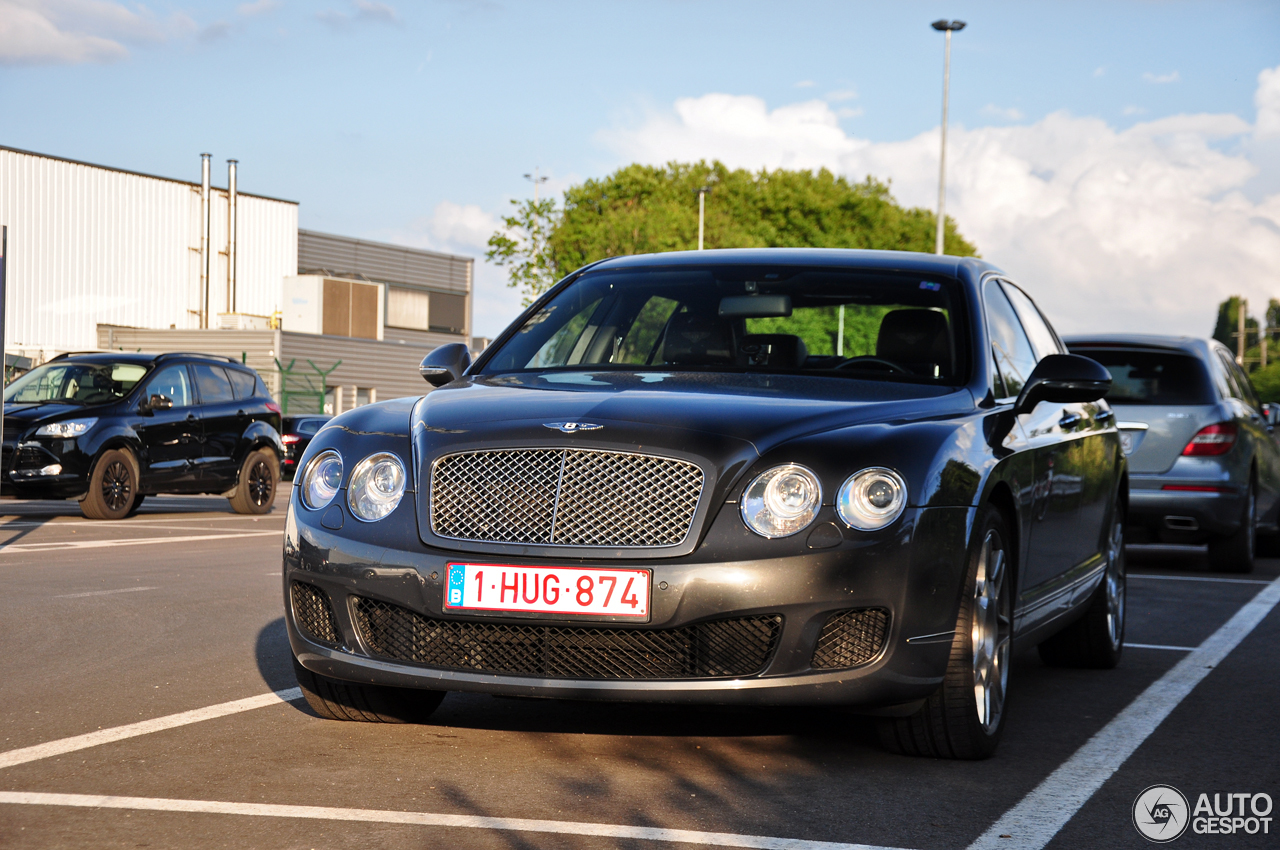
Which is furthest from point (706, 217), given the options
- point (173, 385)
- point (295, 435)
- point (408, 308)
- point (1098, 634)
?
point (1098, 634)

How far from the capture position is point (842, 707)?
4.57 metres

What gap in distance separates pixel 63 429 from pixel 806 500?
514 inches

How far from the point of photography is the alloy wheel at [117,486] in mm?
16250

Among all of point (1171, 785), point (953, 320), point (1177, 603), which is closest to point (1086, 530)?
point (953, 320)

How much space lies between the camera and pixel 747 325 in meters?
6.02

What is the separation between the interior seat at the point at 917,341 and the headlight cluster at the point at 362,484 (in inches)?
76.8

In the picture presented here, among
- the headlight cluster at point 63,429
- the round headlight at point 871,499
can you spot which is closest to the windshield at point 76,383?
→ the headlight cluster at point 63,429

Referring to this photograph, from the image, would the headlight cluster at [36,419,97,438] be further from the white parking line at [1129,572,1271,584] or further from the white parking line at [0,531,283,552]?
the white parking line at [1129,572,1271,584]

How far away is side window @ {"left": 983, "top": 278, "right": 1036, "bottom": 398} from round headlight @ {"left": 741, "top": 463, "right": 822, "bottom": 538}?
1569 millimetres

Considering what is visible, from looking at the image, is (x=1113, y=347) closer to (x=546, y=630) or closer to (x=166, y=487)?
(x=546, y=630)

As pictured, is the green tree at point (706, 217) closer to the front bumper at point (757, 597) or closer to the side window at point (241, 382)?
the side window at point (241, 382)

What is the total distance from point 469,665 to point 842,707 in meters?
1.07

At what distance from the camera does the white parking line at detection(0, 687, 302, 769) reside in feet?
15.7

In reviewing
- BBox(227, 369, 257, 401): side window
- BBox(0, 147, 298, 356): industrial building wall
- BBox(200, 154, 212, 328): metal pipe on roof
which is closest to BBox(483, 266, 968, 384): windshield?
BBox(227, 369, 257, 401): side window
